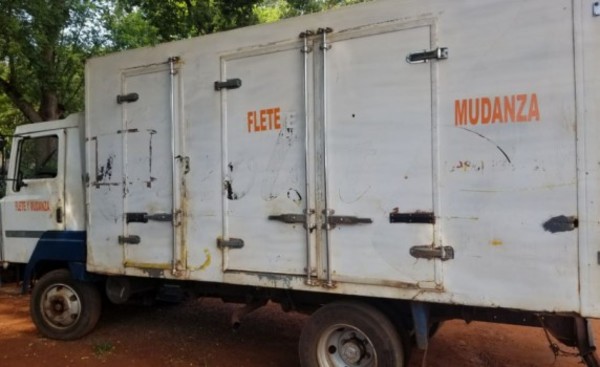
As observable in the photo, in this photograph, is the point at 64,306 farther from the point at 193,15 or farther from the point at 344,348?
the point at 193,15

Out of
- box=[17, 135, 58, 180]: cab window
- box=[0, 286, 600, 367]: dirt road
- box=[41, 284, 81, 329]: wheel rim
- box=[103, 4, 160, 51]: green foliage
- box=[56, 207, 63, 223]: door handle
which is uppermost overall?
box=[103, 4, 160, 51]: green foliage

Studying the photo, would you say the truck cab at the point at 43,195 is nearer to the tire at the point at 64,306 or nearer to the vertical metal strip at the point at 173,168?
the tire at the point at 64,306

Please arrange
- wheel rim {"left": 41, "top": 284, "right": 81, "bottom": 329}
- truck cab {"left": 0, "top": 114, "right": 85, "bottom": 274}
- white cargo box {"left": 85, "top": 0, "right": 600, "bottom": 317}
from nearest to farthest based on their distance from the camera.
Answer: white cargo box {"left": 85, "top": 0, "right": 600, "bottom": 317}
truck cab {"left": 0, "top": 114, "right": 85, "bottom": 274}
wheel rim {"left": 41, "top": 284, "right": 81, "bottom": 329}

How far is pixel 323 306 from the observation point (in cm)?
420

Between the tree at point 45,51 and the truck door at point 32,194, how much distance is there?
3589 mm

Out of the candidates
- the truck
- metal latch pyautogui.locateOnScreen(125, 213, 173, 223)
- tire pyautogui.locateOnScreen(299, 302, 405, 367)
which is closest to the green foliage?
the truck

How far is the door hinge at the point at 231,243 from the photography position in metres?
4.38

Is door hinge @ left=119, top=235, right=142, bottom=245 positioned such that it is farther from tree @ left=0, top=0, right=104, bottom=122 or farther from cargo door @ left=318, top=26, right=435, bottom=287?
tree @ left=0, top=0, right=104, bottom=122

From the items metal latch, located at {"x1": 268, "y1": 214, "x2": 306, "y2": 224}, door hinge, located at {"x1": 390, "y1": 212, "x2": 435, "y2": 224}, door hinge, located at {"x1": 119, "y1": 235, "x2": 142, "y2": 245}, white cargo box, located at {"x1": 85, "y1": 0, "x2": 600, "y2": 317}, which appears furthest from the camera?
door hinge, located at {"x1": 119, "y1": 235, "x2": 142, "y2": 245}

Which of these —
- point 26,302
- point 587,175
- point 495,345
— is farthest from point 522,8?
point 26,302

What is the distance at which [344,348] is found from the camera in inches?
161

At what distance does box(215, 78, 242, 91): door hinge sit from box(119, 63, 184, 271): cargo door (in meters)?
0.49

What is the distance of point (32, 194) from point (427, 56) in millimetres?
4582

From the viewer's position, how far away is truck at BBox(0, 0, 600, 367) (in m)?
3.25
